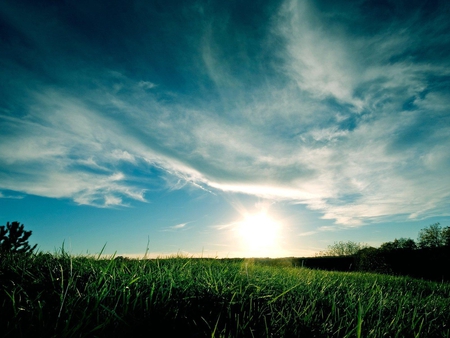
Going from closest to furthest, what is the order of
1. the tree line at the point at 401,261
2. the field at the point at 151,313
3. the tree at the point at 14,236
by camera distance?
the field at the point at 151,313 → the tree at the point at 14,236 → the tree line at the point at 401,261

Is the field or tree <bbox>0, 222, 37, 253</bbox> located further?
tree <bbox>0, 222, 37, 253</bbox>

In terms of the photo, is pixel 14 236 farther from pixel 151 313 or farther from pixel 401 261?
pixel 401 261

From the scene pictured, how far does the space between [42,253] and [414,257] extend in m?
21.4

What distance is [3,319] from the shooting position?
158 centimetres

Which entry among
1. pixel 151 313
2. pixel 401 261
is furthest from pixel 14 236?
pixel 401 261

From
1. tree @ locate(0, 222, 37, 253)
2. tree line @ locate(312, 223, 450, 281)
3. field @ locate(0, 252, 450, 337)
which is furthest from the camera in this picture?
tree line @ locate(312, 223, 450, 281)

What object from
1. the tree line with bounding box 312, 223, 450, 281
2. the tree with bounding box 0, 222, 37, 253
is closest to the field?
the tree with bounding box 0, 222, 37, 253

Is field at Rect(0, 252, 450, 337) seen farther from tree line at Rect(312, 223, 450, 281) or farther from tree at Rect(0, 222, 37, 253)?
tree line at Rect(312, 223, 450, 281)

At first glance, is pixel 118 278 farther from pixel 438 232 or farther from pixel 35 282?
pixel 438 232

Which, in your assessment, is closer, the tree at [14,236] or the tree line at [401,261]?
the tree at [14,236]

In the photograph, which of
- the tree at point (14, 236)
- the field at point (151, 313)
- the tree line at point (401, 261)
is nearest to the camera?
the field at point (151, 313)

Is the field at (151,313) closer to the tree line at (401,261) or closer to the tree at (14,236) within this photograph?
the tree at (14,236)

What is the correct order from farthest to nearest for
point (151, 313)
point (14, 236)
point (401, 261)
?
point (401, 261) < point (14, 236) < point (151, 313)

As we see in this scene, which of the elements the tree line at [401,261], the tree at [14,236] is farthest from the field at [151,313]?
the tree line at [401,261]
